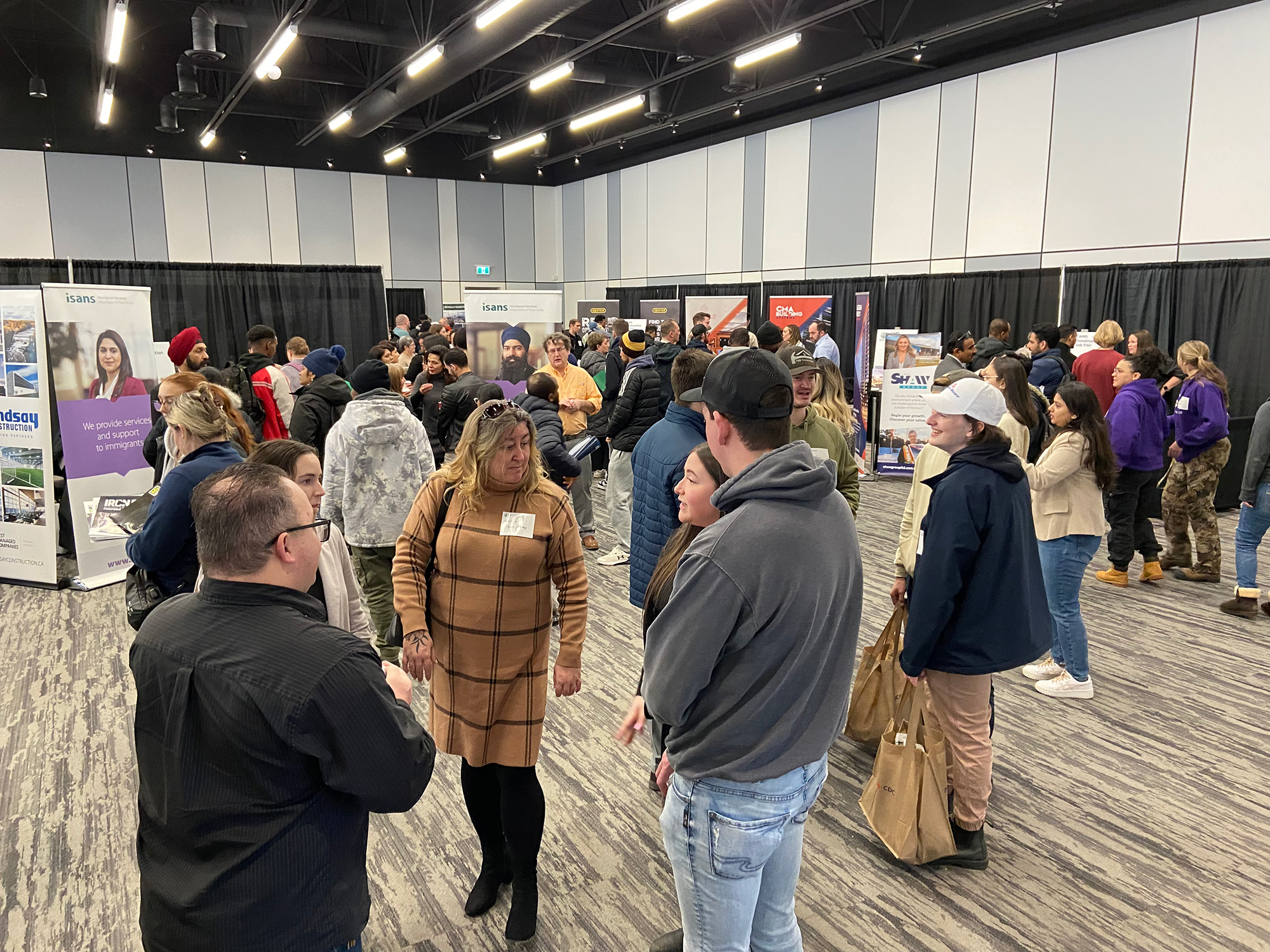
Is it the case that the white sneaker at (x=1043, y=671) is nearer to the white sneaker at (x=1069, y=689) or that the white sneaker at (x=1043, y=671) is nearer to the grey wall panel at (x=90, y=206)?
the white sneaker at (x=1069, y=689)

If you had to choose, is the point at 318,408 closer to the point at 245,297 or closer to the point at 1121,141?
the point at 1121,141

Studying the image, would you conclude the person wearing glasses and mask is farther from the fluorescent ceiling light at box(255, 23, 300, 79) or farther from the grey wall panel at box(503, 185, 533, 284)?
the grey wall panel at box(503, 185, 533, 284)

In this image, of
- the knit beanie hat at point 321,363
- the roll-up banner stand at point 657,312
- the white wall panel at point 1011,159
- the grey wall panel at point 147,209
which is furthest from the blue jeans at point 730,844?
the grey wall panel at point 147,209

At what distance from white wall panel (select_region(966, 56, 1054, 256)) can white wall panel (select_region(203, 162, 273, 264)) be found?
11.6 meters

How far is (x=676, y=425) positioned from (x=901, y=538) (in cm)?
111

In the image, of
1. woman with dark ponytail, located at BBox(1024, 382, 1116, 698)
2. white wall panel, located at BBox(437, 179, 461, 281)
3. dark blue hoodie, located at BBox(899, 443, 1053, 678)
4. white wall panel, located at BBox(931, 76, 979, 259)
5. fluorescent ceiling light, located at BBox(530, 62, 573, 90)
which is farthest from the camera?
white wall panel, located at BBox(437, 179, 461, 281)

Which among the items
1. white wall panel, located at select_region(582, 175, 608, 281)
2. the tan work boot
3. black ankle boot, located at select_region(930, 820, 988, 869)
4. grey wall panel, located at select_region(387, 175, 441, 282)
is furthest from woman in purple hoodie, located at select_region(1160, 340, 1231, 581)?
grey wall panel, located at select_region(387, 175, 441, 282)

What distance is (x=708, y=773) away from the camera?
58.1 inches

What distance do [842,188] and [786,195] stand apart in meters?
1.16

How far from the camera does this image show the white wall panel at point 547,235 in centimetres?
1791

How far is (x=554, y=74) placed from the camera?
9836 mm

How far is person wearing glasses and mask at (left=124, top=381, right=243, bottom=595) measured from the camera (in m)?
2.43

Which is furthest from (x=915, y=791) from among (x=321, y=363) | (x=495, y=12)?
(x=495, y=12)

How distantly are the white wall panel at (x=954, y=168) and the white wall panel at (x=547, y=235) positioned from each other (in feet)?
31.6
